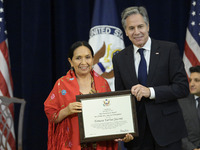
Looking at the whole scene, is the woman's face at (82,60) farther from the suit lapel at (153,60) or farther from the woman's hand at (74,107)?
the suit lapel at (153,60)

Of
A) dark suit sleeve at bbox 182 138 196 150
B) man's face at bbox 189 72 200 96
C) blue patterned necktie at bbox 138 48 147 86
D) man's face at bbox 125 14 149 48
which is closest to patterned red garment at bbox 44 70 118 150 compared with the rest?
blue patterned necktie at bbox 138 48 147 86

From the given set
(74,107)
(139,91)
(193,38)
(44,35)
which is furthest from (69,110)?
(193,38)

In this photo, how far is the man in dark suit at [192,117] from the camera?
298cm

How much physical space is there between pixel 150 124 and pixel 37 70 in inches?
86.0

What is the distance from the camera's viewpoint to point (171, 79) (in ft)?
6.95

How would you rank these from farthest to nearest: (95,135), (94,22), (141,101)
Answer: (94,22), (141,101), (95,135)

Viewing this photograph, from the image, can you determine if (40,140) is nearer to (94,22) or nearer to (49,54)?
(49,54)

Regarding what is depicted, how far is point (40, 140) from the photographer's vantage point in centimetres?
392

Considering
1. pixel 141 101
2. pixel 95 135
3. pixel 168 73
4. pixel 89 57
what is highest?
pixel 89 57

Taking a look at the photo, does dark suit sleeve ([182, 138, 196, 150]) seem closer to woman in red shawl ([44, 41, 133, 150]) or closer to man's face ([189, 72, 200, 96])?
man's face ([189, 72, 200, 96])

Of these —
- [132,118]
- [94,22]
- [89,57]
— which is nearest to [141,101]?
[132,118]

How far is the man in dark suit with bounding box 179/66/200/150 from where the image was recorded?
2977 mm

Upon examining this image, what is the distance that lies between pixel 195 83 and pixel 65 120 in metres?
1.77

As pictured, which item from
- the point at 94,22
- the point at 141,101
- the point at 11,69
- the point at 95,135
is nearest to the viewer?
the point at 95,135
